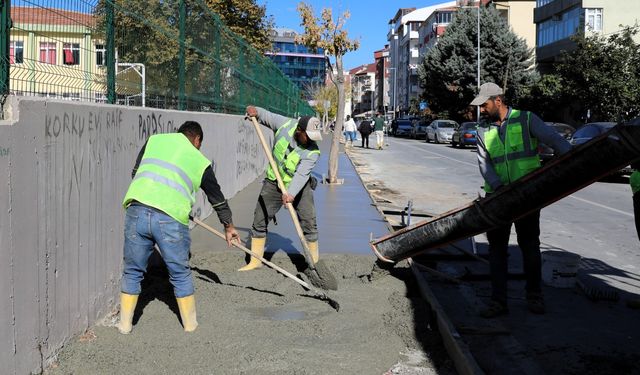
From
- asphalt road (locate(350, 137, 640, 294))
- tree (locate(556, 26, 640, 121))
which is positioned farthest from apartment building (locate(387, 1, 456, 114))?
asphalt road (locate(350, 137, 640, 294))

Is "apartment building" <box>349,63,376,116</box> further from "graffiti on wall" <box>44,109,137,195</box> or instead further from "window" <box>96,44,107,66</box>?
"graffiti on wall" <box>44,109,137,195</box>

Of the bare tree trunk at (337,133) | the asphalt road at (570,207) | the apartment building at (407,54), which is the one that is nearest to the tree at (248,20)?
the asphalt road at (570,207)

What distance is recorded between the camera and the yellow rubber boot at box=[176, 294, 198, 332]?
16.3 ft

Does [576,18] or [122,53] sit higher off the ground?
[576,18]

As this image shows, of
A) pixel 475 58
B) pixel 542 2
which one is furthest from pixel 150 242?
pixel 475 58

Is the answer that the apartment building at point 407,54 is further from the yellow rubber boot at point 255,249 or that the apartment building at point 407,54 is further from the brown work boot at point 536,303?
the brown work boot at point 536,303

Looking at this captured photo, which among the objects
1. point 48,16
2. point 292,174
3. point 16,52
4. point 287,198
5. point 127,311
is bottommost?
point 127,311

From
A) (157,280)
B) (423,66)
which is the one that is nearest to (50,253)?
(157,280)

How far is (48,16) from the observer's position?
448 cm

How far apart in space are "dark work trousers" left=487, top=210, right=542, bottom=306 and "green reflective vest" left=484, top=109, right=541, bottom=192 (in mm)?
407

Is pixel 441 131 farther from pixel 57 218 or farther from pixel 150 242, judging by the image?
pixel 57 218

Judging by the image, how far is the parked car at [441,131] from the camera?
4294 centimetres

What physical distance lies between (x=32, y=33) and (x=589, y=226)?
8.70m

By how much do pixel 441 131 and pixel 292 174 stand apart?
37363 mm
